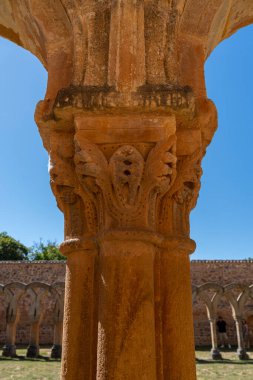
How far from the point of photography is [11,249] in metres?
39.3

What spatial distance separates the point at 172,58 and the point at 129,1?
44 cm

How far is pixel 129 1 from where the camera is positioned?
2.38m

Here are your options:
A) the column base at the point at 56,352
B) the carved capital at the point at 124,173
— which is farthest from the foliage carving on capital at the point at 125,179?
the column base at the point at 56,352

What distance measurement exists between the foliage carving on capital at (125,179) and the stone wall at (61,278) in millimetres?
20854

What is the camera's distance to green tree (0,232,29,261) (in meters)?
38.7

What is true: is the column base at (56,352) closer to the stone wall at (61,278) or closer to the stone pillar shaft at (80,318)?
the stone wall at (61,278)

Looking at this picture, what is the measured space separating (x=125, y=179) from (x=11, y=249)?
3940cm

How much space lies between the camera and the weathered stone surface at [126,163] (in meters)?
1.89

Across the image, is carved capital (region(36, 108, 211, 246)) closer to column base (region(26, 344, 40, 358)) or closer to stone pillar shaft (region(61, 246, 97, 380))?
stone pillar shaft (region(61, 246, 97, 380))

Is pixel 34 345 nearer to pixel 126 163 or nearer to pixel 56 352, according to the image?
pixel 56 352

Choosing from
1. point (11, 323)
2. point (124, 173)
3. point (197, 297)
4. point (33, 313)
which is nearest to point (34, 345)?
point (33, 313)

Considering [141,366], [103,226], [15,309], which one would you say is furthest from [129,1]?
[15,309]

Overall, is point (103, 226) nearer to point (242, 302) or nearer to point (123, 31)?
point (123, 31)

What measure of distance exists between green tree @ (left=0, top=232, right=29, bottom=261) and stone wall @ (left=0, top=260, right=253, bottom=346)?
50.0 ft
